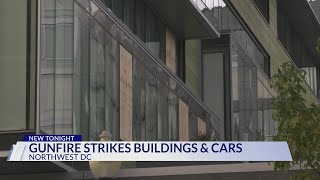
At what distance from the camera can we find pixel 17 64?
2092cm

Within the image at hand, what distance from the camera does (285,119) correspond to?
12.0 metres

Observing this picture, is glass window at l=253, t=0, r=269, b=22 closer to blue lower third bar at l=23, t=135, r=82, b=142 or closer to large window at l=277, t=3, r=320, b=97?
large window at l=277, t=3, r=320, b=97

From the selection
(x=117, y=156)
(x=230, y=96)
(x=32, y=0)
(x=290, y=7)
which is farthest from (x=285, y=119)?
(x=290, y=7)

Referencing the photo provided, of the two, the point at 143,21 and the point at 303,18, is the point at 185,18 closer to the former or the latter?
the point at 143,21

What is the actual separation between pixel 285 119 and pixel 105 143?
6816 mm

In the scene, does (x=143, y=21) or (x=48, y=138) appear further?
(x=143, y=21)

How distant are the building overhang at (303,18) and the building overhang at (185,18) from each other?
1818 centimetres

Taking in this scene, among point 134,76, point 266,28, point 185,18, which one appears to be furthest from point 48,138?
point 266,28

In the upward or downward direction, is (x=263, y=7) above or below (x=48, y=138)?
above

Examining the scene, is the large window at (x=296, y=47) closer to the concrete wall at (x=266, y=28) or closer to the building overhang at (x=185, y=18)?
the concrete wall at (x=266, y=28)

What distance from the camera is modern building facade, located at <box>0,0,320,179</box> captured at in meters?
20.7

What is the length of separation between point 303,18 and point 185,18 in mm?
24849

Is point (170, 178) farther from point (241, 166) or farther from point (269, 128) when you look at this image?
point (269, 128)

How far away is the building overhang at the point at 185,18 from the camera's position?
3328 centimetres
